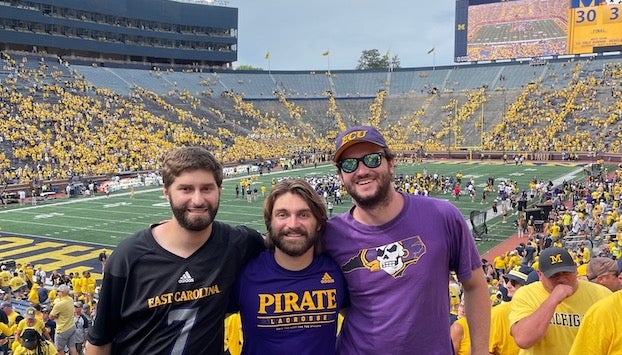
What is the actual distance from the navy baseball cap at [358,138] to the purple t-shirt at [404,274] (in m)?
0.35

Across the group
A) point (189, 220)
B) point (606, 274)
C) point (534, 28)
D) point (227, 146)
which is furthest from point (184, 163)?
point (534, 28)

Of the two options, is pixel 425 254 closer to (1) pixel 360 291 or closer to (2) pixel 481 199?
(1) pixel 360 291

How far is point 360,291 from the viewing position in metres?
2.83

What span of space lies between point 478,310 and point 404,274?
A: 489 mm

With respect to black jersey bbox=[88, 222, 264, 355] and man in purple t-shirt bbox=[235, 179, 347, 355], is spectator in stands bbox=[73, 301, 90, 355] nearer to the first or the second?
black jersey bbox=[88, 222, 264, 355]

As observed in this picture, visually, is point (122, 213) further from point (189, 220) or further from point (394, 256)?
point (394, 256)

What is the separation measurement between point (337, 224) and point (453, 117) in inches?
2330

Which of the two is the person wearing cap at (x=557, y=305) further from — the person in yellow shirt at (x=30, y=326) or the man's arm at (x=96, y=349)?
the person in yellow shirt at (x=30, y=326)

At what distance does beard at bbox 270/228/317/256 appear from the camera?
2.83 metres

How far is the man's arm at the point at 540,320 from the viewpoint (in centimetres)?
310

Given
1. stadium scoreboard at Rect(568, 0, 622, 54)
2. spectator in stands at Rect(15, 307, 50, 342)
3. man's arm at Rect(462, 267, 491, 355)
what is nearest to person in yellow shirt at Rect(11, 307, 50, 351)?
spectator in stands at Rect(15, 307, 50, 342)

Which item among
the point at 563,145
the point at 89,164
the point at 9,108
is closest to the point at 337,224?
the point at 89,164

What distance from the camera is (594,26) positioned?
56.3 metres

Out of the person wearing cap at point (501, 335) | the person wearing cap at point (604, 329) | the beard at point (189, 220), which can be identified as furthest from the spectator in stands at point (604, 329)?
the beard at point (189, 220)
